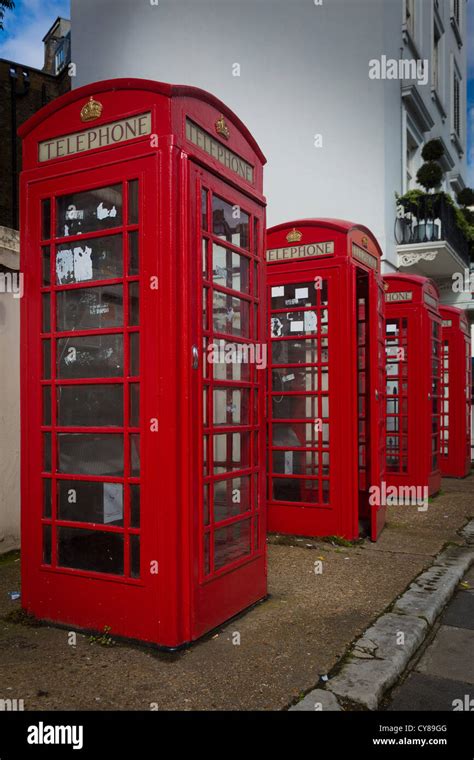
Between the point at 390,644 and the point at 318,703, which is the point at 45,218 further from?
the point at 390,644

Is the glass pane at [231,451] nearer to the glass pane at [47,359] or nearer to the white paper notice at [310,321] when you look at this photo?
the glass pane at [47,359]

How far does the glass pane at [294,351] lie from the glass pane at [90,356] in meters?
2.96

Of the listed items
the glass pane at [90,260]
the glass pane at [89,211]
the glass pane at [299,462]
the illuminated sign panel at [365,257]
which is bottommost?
the glass pane at [299,462]

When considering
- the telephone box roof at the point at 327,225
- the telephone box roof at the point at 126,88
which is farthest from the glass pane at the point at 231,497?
the telephone box roof at the point at 327,225

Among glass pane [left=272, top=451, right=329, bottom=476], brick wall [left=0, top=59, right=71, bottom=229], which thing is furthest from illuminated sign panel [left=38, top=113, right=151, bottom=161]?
brick wall [left=0, top=59, right=71, bottom=229]

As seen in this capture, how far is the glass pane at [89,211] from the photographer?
3713mm

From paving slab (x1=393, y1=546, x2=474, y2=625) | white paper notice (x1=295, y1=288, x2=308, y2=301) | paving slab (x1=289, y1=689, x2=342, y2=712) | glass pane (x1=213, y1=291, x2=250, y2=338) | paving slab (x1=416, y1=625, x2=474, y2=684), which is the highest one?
white paper notice (x1=295, y1=288, x2=308, y2=301)

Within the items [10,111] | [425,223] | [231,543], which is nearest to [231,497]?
[231,543]

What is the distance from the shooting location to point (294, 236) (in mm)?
6367

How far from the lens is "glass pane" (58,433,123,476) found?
373 cm

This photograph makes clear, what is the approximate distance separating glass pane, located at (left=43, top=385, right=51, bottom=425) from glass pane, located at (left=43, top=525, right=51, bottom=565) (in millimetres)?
649

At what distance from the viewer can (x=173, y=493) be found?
353 cm

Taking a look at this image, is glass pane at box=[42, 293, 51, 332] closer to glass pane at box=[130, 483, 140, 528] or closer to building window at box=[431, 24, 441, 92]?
glass pane at box=[130, 483, 140, 528]

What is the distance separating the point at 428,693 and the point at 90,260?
2.98 meters
